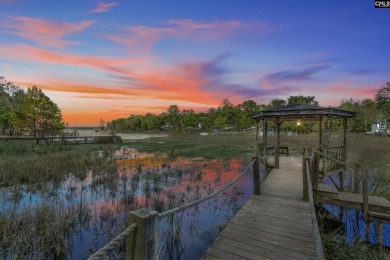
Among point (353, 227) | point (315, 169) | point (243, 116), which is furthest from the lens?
point (243, 116)

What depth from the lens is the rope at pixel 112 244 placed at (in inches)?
66.1

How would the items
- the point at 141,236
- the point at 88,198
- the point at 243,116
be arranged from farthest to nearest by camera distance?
the point at 243,116
the point at 88,198
the point at 141,236

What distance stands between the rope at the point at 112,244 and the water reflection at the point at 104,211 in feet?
6.83

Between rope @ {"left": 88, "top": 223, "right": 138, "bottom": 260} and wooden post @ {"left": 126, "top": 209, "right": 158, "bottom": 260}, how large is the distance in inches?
2.9

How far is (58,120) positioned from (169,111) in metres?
77.8

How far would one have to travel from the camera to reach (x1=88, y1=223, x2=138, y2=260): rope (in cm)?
168

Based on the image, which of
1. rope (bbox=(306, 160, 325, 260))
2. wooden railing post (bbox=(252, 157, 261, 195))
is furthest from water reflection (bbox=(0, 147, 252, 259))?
rope (bbox=(306, 160, 325, 260))

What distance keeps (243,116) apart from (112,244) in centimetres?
9348

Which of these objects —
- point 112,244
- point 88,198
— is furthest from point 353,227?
point 88,198

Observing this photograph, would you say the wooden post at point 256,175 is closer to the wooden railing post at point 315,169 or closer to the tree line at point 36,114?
the wooden railing post at point 315,169

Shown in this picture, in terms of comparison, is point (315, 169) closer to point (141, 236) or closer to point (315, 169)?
point (315, 169)

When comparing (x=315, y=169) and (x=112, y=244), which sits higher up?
(x=112, y=244)

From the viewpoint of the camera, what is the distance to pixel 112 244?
1.86 metres

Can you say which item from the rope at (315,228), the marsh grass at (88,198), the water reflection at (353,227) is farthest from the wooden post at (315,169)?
the marsh grass at (88,198)
